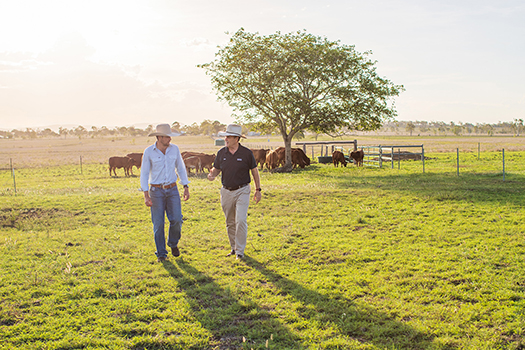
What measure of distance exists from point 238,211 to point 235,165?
801mm

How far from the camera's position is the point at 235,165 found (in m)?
6.74

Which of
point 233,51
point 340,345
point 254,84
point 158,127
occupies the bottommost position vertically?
point 340,345

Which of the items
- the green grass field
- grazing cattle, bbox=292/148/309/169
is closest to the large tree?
grazing cattle, bbox=292/148/309/169

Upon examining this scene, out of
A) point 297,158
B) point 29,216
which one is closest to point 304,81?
point 297,158

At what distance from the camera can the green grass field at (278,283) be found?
4.31 meters

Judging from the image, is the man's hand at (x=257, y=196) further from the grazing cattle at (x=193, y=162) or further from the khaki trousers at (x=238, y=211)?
the grazing cattle at (x=193, y=162)

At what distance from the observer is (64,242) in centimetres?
849

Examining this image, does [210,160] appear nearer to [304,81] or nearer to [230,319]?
[304,81]

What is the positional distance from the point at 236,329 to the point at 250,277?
5.51 feet

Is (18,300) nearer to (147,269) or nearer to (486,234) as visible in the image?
(147,269)

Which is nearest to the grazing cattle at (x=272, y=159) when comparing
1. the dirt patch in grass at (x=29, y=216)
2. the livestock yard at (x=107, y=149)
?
the dirt patch in grass at (x=29, y=216)

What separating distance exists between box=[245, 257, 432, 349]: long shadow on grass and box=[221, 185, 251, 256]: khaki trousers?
56.7 inches

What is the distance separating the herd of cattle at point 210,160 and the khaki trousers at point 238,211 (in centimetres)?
1785

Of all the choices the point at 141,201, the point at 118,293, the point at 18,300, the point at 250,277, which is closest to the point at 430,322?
the point at 250,277
